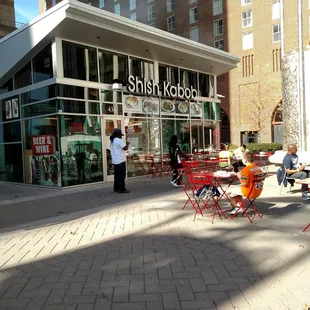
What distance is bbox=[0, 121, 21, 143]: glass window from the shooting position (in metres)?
11.7

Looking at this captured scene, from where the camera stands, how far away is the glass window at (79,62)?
10305 mm

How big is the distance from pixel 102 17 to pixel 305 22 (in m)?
25.4

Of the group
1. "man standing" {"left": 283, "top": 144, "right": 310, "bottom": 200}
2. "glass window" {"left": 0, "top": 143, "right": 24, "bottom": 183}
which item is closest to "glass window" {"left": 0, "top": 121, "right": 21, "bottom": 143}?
"glass window" {"left": 0, "top": 143, "right": 24, "bottom": 183}

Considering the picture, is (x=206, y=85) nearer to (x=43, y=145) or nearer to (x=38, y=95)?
(x=38, y=95)

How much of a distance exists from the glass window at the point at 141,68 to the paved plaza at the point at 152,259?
6.69 metres

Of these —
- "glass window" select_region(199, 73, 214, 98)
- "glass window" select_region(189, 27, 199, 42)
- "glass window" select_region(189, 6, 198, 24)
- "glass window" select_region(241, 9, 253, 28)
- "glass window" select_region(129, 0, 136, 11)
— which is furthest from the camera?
"glass window" select_region(129, 0, 136, 11)

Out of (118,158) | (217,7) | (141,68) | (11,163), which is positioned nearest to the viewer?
(118,158)

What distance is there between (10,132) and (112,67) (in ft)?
14.1

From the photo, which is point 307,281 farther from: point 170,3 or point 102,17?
point 170,3

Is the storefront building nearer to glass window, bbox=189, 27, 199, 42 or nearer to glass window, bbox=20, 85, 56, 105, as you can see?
glass window, bbox=20, 85, 56, 105

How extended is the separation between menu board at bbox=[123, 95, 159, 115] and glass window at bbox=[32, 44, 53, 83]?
9.21ft

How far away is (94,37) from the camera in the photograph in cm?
1059

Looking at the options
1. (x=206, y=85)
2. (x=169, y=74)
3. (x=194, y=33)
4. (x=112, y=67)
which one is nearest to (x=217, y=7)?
(x=194, y=33)

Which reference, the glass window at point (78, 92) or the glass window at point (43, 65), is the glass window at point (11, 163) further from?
the glass window at point (78, 92)
